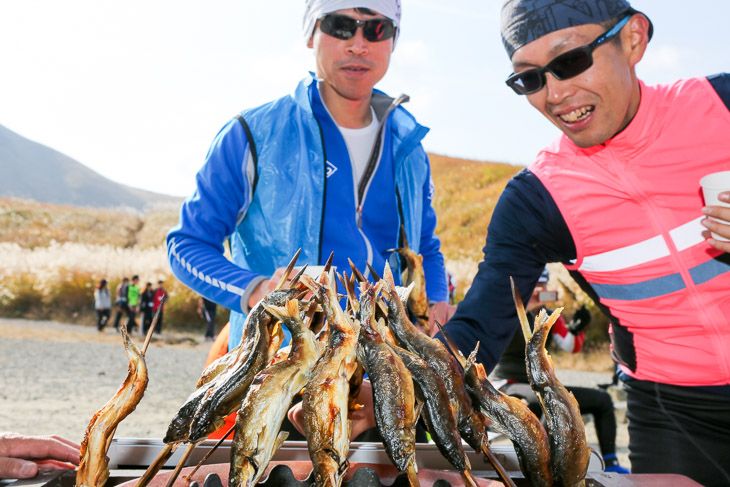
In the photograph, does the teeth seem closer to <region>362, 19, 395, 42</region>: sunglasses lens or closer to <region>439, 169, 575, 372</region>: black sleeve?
<region>439, 169, 575, 372</region>: black sleeve

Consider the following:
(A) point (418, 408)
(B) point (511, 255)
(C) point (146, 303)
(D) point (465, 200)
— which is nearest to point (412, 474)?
(A) point (418, 408)

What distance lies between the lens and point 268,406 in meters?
1.23

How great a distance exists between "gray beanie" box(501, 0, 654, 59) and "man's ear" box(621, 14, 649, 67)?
0.05 meters

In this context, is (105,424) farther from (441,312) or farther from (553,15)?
(553,15)

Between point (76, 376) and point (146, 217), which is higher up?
point (146, 217)

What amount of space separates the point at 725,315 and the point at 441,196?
2029 cm

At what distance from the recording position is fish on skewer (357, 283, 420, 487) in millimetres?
1228

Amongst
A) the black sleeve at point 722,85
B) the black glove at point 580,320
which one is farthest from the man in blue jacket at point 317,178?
the black glove at point 580,320

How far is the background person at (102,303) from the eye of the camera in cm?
1845

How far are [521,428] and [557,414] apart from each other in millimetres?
84

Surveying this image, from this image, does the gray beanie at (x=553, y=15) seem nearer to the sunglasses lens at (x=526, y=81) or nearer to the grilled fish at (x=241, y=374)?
the sunglasses lens at (x=526, y=81)

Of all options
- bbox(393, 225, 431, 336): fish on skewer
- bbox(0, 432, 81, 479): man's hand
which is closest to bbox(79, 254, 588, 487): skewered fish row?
bbox(0, 432, 81, 479): man's hand

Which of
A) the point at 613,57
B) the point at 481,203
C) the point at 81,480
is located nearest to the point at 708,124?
the point at 613,57

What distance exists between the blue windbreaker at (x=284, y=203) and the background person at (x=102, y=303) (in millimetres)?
17182
